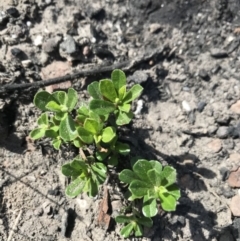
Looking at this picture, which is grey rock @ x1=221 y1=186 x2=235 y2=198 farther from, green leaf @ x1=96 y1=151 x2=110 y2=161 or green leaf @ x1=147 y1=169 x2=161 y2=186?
green leaf @ x1=96 y1=151 x2=110 y2=161

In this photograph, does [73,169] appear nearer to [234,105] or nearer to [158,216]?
[158,216]

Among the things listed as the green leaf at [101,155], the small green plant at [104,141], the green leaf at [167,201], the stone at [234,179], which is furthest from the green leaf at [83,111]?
the stone at [234,179]

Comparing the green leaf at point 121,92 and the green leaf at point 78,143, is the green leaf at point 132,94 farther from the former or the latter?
the green leaf at point 78,143

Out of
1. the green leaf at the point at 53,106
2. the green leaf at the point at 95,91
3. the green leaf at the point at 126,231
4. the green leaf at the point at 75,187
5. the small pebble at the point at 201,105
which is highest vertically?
the green leaf at the point at 95,91

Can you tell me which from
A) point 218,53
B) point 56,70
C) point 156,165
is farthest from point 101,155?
point 218,53

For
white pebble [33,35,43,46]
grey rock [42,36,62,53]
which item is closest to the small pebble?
grey rock [42,36,62,53]

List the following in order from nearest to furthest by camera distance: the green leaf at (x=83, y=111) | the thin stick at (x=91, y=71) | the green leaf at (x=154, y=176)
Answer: the green leaf at (x=154, y=176)
the green leaf at (x=83, y=111)
the thin stick at (x=91, y=71)
